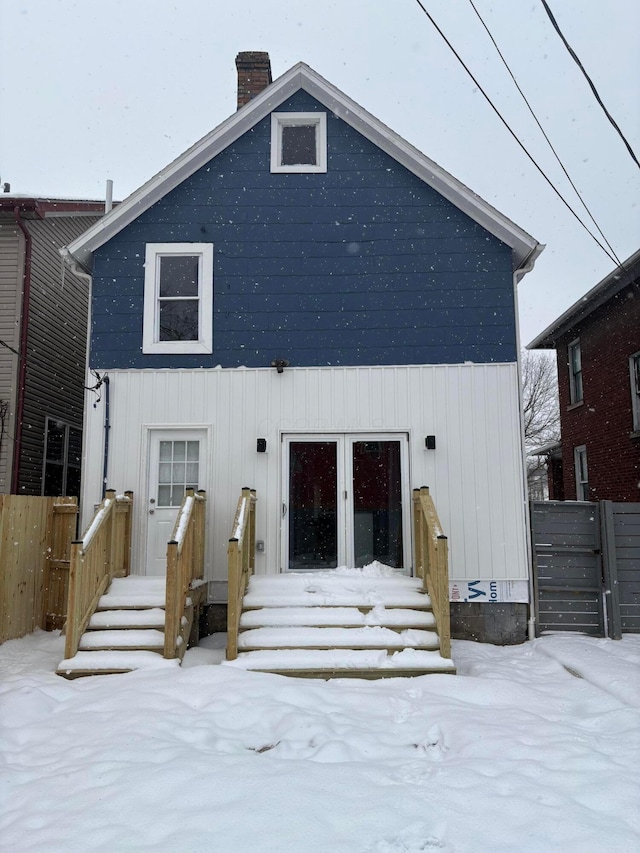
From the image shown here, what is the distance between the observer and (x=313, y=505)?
819cm

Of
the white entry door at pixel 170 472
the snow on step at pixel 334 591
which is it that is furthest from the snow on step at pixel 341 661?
the white entry door at pixel 170 472

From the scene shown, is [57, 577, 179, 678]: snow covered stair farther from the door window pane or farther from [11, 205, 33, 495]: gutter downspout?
[11, 205, 33, 495]: gutter downspout

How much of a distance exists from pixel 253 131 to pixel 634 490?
965 cm

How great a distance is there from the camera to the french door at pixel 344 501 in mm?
8062

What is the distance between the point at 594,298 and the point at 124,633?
11.9 metres

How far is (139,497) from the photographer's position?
321 inches

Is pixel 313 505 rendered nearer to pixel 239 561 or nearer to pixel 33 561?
pixel 239 561

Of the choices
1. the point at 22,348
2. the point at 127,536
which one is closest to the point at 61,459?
the point at 22,348

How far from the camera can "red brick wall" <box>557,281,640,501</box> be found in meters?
13.0

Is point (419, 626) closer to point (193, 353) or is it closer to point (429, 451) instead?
point (429, 451)

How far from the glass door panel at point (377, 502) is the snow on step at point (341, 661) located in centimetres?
196

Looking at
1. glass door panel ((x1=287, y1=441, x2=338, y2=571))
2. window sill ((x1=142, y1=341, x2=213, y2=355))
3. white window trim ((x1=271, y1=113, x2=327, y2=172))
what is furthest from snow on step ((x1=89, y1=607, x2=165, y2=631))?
white window trim ((x1=271, y1=113, x2=327, y2=172))

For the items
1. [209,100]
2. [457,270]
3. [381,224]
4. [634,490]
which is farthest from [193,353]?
[209,100]

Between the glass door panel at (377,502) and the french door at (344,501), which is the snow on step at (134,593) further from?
the glass door panel at (377,502)
